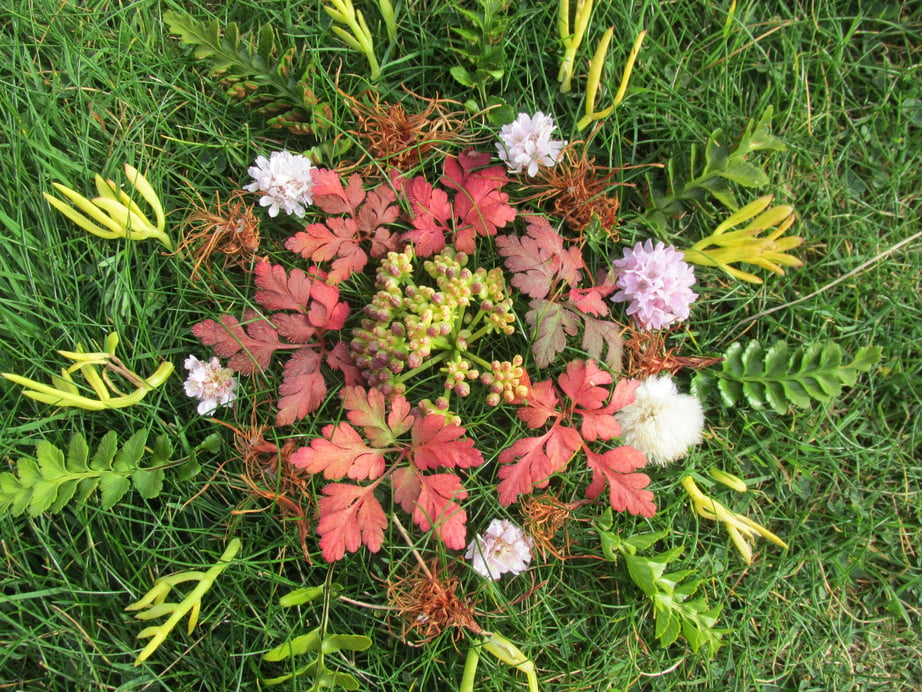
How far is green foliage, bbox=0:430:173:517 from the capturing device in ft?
7.23

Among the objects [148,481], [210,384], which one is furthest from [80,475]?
[210,384]

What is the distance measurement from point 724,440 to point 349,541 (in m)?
1.46

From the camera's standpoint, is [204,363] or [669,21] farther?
[669,21]

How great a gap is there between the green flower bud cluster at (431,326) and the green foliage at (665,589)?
0.68 metres

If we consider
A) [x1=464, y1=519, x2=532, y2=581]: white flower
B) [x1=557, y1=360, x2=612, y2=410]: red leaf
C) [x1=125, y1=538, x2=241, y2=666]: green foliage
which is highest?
[x1=557, y1=360, x2=612, y2=410]: red leaf

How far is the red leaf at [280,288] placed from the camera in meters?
2.26

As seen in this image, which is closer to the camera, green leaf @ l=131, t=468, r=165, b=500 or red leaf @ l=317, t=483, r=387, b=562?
red leaf @ l=317, t=483, r=387, b=562

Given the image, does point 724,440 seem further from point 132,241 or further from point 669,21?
point 132,241

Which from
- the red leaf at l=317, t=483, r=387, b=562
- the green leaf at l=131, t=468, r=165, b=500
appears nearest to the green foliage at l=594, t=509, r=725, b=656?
the red leaf at l=317, t=483, r=387, b=562

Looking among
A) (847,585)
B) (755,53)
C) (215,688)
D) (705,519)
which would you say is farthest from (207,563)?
(755,53)

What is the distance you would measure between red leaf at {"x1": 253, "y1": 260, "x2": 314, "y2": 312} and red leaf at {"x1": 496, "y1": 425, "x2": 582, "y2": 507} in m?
0.87

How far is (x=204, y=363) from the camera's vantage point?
2348 mm

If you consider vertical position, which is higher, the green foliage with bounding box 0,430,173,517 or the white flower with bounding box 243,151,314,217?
the white flower with bounding box 243,151,314,217

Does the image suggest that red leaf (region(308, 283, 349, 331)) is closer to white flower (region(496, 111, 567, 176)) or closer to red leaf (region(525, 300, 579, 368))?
red leaf (region(525, 300, 579, 368))
